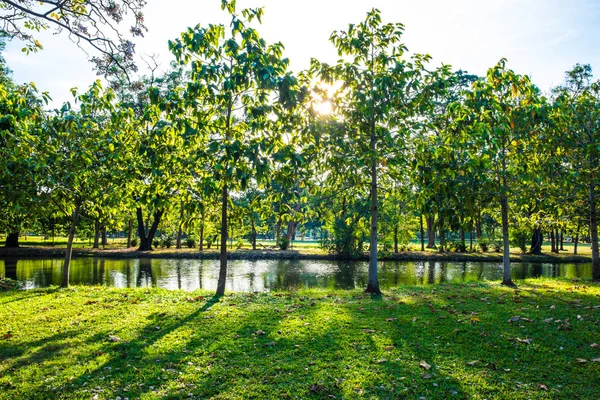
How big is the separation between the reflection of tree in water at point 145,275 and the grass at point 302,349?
10.0 meters

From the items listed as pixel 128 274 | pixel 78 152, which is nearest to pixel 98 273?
pixel 128 274

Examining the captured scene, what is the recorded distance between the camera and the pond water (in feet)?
68.6

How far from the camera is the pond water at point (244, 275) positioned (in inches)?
823

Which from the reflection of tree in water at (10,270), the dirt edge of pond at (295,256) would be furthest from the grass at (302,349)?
the dirt edge of pond at (295,256)

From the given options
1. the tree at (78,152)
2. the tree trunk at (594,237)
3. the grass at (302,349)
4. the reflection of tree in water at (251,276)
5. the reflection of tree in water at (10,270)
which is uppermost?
the tree at (78,152)

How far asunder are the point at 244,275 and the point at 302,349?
63.0ft

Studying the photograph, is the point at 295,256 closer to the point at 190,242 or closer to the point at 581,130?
the point at 190,242

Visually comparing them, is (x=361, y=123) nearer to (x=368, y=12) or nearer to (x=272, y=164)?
(x=368, y=12)

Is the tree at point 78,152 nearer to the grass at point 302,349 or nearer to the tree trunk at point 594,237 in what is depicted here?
the grass at point 302,349

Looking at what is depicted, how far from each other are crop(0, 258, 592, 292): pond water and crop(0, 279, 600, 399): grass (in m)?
9.47

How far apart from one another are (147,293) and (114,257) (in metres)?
26.4

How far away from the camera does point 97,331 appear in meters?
8.05

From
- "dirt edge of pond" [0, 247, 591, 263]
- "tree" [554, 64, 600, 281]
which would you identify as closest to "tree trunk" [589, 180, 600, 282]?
"tree" [554, 64, 600, 281]

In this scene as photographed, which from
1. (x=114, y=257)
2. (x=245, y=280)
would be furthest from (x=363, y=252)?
(x=114, y=257)
